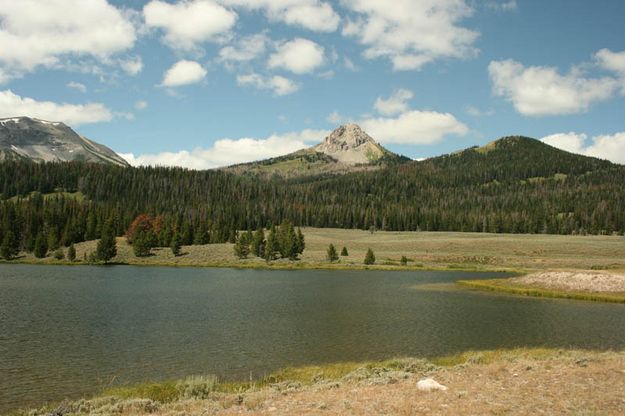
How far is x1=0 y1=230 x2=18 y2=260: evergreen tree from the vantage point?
128 meters

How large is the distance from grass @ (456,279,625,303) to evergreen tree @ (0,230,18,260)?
377ft

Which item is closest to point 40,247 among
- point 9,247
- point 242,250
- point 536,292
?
point 9,247

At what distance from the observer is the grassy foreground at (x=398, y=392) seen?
662 inches

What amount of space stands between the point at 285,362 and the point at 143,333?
13.1 metres

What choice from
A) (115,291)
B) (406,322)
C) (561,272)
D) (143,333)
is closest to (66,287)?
(115,291)

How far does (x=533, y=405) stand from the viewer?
659 inches

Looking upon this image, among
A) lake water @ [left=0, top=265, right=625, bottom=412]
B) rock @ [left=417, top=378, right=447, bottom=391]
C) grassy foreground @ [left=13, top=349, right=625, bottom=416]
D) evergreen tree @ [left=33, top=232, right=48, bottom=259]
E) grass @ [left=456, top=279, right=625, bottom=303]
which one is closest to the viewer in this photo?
grassy foreground @ [left=13, top=349, right=625, bottom=416]

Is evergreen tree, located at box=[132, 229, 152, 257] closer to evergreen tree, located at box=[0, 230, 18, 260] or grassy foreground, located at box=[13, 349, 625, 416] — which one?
evergreen tree, located at box=[0, 230, 18, 260]

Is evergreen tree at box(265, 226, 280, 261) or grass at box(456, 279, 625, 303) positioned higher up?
evergreen tree at box(265, 226, 280, 261)

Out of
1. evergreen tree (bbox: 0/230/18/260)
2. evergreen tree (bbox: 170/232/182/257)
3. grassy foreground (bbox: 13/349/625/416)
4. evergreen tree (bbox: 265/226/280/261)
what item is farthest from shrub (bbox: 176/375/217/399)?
evergreen tree (bbox: 0/230/18/260)

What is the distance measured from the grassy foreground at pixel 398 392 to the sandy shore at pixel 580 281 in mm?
43476

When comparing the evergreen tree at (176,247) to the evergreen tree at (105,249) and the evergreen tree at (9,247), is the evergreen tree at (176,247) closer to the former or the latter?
the evergreen tree at (105,249)

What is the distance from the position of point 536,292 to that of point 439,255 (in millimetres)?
60057

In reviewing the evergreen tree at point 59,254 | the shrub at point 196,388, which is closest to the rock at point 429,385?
the shrub at point 196,388
